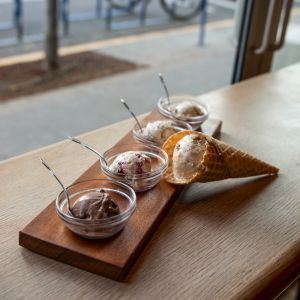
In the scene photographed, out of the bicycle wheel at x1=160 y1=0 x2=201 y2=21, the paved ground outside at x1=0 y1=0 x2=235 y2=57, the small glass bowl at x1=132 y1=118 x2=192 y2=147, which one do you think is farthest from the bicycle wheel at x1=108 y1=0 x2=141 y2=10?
the small glass bowl at x1=132 y1=118 x2=192 y2=147

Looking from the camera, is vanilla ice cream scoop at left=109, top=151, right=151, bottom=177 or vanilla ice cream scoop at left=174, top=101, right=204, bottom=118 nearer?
vanilla ice cream scoop at left=109, top=151, right=151, bottom=177

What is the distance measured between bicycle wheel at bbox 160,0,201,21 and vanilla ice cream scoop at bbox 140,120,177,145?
1549 millimetres

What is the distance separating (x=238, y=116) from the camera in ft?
4.36

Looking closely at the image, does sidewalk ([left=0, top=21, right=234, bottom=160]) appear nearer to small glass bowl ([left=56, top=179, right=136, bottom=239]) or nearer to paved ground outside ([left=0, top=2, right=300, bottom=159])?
paved ground outside ([left=0, top=2, right=300, bottom=159])

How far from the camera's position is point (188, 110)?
1148 mm

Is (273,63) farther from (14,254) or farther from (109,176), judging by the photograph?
(14,254)

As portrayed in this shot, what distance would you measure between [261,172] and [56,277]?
474 mm

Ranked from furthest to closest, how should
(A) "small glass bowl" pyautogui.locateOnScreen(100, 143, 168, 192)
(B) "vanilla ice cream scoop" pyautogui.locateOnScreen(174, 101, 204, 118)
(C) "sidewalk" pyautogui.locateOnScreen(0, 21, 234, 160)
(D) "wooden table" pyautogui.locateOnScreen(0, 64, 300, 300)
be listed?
(C) "sidewalk" pyautogui.locateOnScreen(0, 21, 234, 160), (B) "vanilla ice cream scoop" pyautogui.locateOnScreen(174, 101, 204, 118), (A) "small glass bowl" pyautogui.locateOnScreen(100, 143, 168, 192), (D) "wooden table" pyautogui.locateOnScreen(0, 64, 300, 300)

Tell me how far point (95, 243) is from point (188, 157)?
0.81 feet

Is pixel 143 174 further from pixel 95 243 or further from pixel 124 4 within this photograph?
pixel 124 4

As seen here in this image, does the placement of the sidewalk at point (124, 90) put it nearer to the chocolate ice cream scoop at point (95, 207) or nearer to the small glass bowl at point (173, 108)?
the small glass bowl at point (173, 108)

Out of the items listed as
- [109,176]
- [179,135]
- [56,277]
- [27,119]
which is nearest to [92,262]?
[56,277]

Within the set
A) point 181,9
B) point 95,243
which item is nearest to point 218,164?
point 95,243

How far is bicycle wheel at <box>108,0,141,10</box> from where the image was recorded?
228cm
